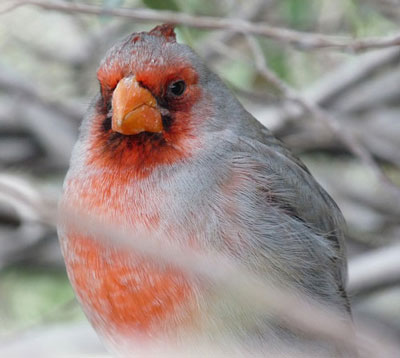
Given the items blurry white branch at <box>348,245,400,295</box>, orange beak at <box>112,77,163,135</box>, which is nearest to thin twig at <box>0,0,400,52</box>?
orange beak at <box>112,77,163,135</box>

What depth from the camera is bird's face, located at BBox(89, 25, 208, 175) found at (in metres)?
2.55

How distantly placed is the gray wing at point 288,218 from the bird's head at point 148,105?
0.65 ft

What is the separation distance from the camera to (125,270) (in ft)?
8.05

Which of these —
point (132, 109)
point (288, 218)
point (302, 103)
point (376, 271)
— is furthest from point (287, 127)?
point (132, 109)

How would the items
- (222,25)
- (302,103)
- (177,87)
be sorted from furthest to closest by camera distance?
(302,103)
(222,25)
(177,87)

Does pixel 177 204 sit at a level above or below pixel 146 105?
below

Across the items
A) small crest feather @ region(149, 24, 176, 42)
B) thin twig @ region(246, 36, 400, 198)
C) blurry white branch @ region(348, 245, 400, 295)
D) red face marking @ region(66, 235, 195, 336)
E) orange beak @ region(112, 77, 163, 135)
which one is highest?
thin twig @ region(246, 36, 400, 198)

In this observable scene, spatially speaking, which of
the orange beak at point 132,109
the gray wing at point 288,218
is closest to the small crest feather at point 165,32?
the orange beak at point 132,109

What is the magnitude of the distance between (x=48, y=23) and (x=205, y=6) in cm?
130

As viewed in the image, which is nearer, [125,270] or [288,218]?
[125,270]

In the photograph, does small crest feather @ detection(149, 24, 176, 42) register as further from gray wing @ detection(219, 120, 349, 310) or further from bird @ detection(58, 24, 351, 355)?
gray wing @ detection(219, 120, 349, 310)

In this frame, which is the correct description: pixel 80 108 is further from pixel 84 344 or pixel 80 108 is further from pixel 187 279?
pixel 187 279

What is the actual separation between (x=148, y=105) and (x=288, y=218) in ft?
2.07

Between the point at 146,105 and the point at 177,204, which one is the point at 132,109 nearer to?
the point at 146,105
